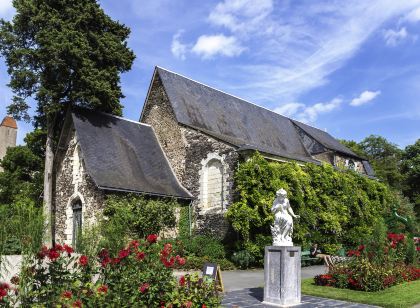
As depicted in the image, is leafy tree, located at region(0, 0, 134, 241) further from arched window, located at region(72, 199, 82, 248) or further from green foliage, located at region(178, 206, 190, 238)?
green foliage, located at region(178, 206, 190, 238)

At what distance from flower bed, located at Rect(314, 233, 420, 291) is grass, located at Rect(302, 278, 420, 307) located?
30 centimetres

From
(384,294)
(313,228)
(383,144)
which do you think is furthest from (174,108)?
(383,144)

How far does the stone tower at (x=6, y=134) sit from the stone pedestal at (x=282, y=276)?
44551 millimetres

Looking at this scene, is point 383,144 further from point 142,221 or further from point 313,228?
point 142,221

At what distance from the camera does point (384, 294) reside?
982 centimetres

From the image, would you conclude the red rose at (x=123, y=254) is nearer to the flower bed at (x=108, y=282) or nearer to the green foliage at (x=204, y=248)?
Answer: the flower bed at (x=108, y=282)

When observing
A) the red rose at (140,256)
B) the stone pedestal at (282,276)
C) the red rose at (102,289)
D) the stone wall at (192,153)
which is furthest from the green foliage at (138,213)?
the red rose at (102,289)

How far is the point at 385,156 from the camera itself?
53156mm

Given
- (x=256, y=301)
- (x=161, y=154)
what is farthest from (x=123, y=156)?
(x=256, y=301)

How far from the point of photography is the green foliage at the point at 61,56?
19.8 metres

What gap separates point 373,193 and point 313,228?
23.1 ft

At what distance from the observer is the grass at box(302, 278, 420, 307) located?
885cm

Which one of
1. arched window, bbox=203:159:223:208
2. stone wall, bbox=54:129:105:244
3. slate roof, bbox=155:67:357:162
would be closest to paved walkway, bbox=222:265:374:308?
arched window, bbox=203:159:223:208

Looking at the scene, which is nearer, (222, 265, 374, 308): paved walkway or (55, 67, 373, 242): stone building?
(222, 265, 374, 308): paved walkway
